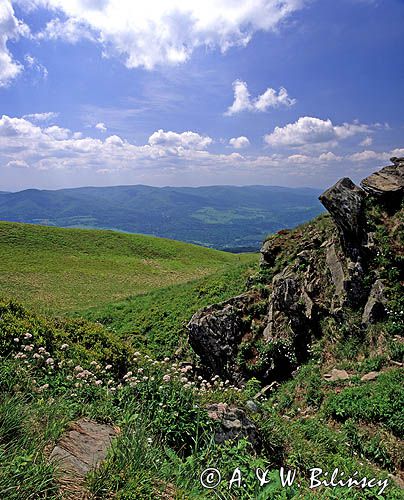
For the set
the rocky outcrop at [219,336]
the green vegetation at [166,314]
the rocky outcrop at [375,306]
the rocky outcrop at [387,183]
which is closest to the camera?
the rocky outcrop at [375,306]

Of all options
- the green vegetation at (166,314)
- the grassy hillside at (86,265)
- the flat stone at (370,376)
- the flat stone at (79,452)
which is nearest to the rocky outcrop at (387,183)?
the flat stone at (370,376)

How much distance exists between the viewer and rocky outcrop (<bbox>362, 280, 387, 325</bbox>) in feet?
37.1

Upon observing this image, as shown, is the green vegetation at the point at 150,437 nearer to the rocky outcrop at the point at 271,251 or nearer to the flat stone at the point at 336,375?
the flat stone at the point at 336,375

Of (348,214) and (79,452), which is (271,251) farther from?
(79,452)

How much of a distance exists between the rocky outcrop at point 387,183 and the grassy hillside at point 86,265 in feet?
45.2

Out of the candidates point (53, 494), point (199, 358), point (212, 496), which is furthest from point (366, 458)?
point (199, 358)

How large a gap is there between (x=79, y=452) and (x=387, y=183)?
14.5m

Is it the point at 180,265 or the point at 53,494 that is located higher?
the point at 53,494

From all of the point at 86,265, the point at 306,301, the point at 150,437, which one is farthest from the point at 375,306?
the point at 86,265

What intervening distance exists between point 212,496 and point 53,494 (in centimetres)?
180

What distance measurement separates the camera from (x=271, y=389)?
37.7 feet

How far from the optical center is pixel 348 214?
13398 mm

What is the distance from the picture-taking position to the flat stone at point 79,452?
354 cm

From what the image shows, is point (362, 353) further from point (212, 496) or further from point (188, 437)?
point (212, 496)
